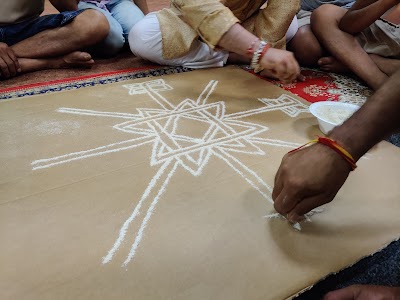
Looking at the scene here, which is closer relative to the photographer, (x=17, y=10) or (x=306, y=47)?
(x=17, y=10)

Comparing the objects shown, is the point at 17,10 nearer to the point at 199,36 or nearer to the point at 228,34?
the point at 199,36

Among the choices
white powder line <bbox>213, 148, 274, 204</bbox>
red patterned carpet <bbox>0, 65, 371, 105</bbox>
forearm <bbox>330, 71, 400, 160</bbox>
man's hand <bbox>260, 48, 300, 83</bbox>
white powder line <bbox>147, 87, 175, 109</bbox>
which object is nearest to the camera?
forearm <bbox>330, 71, 400, 160</bbox>

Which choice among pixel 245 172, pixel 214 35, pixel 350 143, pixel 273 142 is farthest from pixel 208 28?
pixel 350 143

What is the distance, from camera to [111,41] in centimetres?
190

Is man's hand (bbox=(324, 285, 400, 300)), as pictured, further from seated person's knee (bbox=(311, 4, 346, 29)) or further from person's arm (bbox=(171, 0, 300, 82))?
seated person's knee (bbox=(311, 4, 346, 29))

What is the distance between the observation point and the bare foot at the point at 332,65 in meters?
1.78

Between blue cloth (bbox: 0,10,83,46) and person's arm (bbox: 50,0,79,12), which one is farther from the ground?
person's arm (bbox: 50,0,79,12)

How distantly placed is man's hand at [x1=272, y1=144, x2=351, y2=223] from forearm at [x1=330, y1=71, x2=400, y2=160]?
0.03 meters

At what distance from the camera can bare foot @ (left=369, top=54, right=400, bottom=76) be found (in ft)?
5.30

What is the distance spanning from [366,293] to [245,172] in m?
→ 0.44

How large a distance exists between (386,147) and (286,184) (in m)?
0.66

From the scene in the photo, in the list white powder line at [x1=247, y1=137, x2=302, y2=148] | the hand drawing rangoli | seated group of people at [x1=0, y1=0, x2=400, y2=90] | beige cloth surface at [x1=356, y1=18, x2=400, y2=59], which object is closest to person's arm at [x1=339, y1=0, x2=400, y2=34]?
seated group of people at [x1=0, y1=0, x2=400, y2=90]

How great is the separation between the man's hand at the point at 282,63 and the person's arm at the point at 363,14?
581 millimetres

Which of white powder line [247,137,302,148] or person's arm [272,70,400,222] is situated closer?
person's arm [272,70,400,222]
